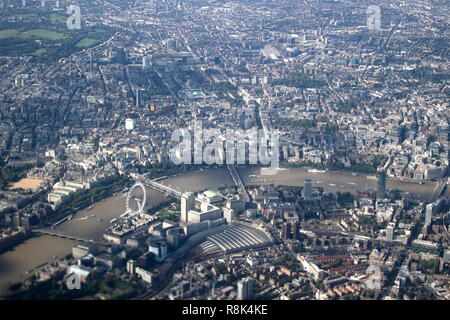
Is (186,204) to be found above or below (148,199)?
above

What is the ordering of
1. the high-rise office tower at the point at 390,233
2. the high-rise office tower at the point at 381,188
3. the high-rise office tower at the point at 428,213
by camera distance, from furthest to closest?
the high-rise office tower at the point at 381,188
the high-rise office tower at the point at 428,213
the high-rise office tower at the point at 390,233

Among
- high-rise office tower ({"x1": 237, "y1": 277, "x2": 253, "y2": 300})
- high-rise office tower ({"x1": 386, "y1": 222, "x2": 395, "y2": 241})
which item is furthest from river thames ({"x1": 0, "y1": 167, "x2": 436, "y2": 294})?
high-rise office tower ({"x1": 237, "y1": 277, "x2": 253, "y2": 300})

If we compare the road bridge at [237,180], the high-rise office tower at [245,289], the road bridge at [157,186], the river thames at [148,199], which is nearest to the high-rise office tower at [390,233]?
the river thames at [148,199]

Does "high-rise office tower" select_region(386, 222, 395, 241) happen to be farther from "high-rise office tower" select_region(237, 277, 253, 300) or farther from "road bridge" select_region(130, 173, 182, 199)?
"road bridge" select_region(130, 173, 182, 199)

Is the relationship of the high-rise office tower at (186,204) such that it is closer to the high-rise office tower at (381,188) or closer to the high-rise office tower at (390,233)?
the high-rise office tower at (390,233)

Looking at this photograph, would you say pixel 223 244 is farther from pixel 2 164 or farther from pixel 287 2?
pixel 287 2

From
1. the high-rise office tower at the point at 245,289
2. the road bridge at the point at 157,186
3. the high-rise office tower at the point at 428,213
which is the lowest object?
the high-rise office tower at the point at 245,289

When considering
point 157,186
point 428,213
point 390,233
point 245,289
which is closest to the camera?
point 245,289

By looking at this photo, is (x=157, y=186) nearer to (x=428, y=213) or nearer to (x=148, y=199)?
(x=148, y=199)

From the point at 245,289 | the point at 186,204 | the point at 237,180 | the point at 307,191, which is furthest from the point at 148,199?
the point at 245,289

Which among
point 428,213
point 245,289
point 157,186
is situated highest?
point 157,186
